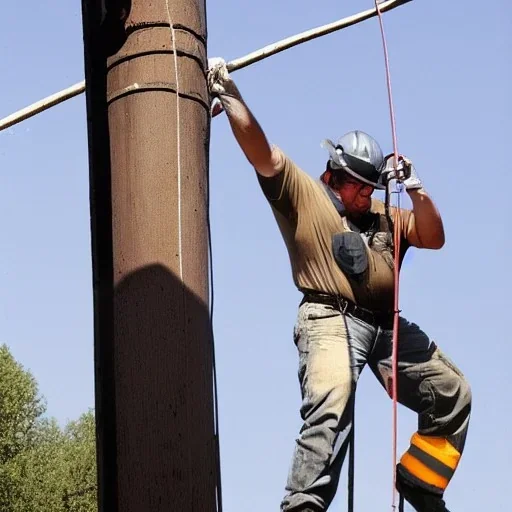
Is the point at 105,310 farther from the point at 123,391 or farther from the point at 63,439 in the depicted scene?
the point at 63,439

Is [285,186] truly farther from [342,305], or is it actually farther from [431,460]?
[431,460]

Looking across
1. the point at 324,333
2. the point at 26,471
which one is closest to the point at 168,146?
the point at 324,333

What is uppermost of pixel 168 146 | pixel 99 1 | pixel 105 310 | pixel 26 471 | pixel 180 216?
pixel 26 471

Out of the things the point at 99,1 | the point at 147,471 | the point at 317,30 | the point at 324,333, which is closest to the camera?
the point at 147,471

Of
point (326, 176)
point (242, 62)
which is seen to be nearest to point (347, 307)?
point (326, 176)

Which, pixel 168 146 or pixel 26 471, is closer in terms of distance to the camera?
pixel 168 146

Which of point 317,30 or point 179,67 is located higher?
point 317,30

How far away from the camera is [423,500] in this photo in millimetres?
5789

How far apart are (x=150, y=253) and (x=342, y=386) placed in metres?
1.72

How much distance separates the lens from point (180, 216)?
13.9 feet

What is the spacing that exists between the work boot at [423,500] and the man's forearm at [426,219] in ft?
4.10

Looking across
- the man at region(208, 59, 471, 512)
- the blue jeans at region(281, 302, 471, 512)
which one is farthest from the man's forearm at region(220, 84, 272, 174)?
the blue jeans at region(281, 302, 471, 512)

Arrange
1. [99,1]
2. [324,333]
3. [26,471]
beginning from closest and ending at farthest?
[99,1]
[324,333]
[26,471]

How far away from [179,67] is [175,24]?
0.18m
